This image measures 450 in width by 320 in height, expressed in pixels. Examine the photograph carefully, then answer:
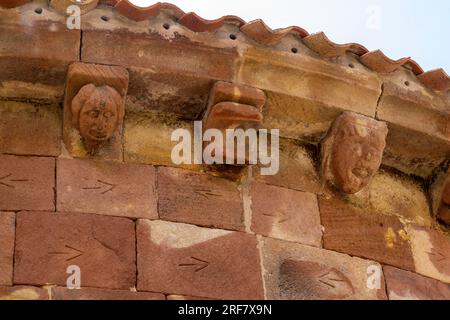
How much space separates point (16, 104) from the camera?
242 inches

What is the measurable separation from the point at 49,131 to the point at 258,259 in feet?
4.42

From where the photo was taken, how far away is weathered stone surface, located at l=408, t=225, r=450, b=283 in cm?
648

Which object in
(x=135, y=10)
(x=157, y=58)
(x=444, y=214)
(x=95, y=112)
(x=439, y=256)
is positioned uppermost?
(x=135, y=10)

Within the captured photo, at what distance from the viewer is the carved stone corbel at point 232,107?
6.12 metres

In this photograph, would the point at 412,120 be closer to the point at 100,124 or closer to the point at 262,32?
the point at 262,32

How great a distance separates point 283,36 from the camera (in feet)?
20.7

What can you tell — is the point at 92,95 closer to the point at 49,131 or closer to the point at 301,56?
the point at 49,131

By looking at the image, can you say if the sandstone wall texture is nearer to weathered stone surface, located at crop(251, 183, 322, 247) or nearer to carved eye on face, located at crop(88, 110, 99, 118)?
weathered stone surface, located at crop(251, 183, 322, 247)

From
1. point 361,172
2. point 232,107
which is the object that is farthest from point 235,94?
point 361,172

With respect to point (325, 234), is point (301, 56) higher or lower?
higher

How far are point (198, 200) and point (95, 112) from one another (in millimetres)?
730

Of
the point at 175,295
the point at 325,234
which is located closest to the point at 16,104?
the point at 175,295
